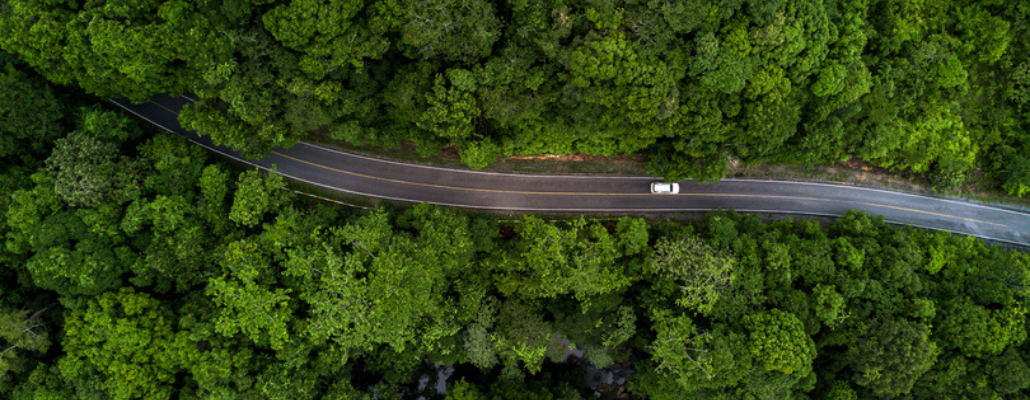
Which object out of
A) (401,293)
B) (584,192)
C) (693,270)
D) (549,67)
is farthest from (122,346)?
(693,270)

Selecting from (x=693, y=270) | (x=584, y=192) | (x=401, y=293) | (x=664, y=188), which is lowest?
(x=693, y=270)

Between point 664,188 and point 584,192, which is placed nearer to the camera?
point 664,188

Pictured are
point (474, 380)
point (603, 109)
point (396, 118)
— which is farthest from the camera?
point (474, 380)

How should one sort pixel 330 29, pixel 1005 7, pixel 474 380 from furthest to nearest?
1. pixel 474 380
2. pixel 1005 7
3. pixel 330 29

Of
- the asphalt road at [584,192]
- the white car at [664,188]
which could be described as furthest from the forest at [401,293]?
the white car at [664,188]

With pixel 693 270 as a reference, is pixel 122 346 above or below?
below

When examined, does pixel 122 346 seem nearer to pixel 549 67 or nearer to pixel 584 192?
pixel 549 67

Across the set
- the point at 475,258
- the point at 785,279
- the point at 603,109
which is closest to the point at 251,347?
the point at 475,258

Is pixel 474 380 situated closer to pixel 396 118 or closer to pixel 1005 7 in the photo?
pixel 396 118
